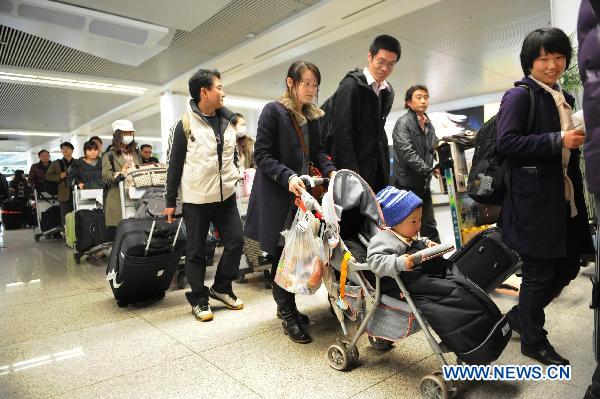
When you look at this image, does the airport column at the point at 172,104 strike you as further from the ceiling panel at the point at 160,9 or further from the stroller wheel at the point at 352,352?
the stroller wheel at the point at 352,352

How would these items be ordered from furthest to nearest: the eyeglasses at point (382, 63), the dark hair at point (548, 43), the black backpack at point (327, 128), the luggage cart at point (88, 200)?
1. the luggage cart at point (88, 200)
2. the black backpack at point (327, 128)
3. the eyeglasses at point (382, 63)
4. the dark hair at point (548, 43)

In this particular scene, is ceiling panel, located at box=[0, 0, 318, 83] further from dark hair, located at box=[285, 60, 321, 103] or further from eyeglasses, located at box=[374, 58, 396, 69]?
dark hair, located at box=[285, 60, 321, 103]

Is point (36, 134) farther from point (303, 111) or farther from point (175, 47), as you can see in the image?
point (303, 111)

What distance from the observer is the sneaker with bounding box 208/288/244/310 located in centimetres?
301

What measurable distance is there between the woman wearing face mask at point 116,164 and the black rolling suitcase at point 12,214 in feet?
28.1

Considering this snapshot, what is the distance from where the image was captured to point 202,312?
2.80 metres

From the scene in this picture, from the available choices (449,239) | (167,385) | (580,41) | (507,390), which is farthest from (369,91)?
(449,239)

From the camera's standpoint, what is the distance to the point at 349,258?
72.1 inches

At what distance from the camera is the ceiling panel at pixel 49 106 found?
909 cm

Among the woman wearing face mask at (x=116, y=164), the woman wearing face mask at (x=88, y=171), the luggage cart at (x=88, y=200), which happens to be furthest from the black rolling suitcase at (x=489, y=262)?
the woman wearing face mask at (x=88, y=171)

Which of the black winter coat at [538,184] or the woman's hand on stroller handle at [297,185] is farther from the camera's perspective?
the woman's hand on stroller handle at [297,185]

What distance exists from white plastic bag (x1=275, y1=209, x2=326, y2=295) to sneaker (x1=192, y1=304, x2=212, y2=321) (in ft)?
3.04

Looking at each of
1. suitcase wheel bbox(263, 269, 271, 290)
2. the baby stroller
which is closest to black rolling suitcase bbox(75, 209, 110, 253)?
suitcase wheel bbox(263, 269, 271, 290)

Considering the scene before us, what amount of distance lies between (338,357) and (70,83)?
858 cm
